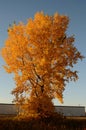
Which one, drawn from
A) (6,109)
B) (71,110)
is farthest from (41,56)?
(71,110)

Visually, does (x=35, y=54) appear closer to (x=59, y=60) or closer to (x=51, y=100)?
(x=59, y=60)

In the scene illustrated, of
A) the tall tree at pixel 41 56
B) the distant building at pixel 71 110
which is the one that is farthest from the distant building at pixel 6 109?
the tall tree at pixel 41 56

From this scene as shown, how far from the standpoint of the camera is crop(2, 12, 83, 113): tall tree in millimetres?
33062

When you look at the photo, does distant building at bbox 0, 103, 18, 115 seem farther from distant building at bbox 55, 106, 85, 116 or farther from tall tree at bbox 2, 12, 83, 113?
tall tree at bbox 2, 12, 83, 113

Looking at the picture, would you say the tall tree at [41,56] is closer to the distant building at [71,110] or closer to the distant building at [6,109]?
the distant building at [6,109]

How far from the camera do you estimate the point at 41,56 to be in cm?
3344

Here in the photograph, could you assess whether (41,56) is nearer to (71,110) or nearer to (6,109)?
(6,109)

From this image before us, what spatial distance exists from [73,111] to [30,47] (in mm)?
50066

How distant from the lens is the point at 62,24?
34656mm

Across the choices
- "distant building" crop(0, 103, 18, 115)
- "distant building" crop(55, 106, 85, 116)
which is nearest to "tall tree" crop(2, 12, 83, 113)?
"distant building" crop(0, 103, 18, 115)

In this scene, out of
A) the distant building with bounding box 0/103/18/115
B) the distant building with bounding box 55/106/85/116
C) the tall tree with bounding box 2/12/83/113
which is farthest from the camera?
the distant building with bounding box 55/106/85/116

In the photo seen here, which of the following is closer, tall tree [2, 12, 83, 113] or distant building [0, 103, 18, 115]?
tall tree [2, 12, 83, 113]

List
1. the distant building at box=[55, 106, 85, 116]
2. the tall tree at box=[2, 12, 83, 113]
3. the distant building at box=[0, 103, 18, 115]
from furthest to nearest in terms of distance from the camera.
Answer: the distant building at box=[55, 106, 85, 116] < the distant building at box=[0, 103, 18, 115] < the tall tree at box=[2, 12, 83, 113]

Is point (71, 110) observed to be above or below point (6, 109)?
below
